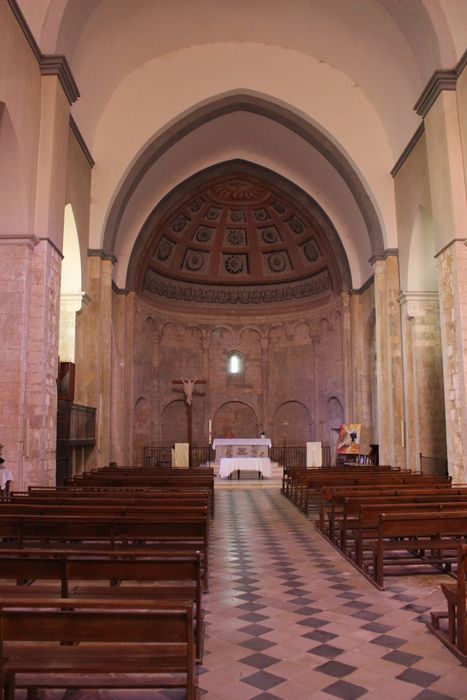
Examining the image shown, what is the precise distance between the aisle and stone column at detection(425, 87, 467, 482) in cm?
484

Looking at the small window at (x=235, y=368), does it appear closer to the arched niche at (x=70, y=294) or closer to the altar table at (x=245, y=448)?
the altar table at (x=245, y=448)

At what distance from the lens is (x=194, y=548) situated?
21.1ft

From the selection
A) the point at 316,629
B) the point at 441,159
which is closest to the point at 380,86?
the point at 441,159

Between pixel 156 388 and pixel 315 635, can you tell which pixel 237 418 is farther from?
pixel 315 635

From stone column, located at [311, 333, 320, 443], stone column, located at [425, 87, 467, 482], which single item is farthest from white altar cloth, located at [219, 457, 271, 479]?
stone column, located at [425, 87, 467, 482]

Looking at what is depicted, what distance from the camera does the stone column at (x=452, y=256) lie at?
12.1 metres

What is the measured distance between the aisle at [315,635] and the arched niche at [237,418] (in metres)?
21.4

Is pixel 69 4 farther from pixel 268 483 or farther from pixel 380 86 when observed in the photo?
pixel 268 483

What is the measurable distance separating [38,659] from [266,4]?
61.3ft

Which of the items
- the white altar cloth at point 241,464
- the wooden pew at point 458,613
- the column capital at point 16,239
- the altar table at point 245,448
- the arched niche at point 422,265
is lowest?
the wooden pew at point 458,613

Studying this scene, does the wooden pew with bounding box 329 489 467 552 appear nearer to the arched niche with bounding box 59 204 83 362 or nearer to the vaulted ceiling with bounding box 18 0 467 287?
the arched niche with bounding box 59 204 83 362

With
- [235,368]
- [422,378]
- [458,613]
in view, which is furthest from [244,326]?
[458,613]

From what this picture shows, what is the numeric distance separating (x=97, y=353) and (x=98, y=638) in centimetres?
1561

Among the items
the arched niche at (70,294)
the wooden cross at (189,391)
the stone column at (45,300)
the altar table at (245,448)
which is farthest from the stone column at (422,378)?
the wooden cross at (189,391)
